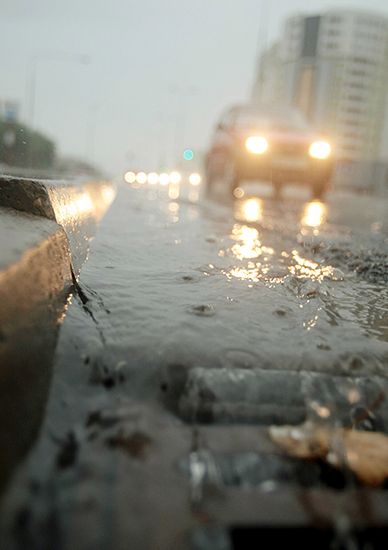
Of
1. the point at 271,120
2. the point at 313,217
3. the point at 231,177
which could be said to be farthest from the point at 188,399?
the point at 271,120

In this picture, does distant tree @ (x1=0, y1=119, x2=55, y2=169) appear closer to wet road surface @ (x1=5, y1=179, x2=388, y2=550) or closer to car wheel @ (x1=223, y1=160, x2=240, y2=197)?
wet road surface @ (x1=5, y1=179, x2=388, y2=550)

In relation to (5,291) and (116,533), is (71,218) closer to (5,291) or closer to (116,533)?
(5,291)

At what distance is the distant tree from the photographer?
4734mm

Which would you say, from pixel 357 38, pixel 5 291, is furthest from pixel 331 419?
pixel 357 38

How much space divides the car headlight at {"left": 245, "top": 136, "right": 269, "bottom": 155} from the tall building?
196ft

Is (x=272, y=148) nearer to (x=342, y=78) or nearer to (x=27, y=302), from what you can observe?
(x=27, y=302)

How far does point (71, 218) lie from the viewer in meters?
2.43

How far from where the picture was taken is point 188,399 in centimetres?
126

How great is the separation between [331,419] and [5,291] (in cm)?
78

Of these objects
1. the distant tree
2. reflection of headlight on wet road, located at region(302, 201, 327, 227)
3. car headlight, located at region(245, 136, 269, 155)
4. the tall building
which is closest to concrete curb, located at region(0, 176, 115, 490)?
the distant tree

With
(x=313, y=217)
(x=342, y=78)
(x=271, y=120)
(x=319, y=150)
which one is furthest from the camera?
(x=342, y=78)

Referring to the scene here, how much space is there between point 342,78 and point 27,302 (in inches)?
3328

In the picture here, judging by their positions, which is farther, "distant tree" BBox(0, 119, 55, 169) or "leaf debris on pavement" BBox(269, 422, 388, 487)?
"distant tree" BBox(0, 119, 55, 169)

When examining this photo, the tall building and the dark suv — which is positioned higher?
the tall building
